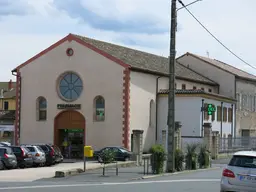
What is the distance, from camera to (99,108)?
45.8m

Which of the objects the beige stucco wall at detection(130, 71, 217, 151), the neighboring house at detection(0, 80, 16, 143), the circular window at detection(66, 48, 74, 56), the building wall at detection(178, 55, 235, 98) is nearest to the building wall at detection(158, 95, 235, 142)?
the beige stucco wall at detection(130, 71, 217, 151)

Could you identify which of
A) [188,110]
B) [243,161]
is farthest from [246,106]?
[243,161]

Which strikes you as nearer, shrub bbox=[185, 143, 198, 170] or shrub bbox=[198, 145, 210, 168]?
shrub bbox=[185, 143, 198, 170]

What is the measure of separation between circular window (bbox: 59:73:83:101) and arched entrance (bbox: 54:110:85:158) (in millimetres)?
1291

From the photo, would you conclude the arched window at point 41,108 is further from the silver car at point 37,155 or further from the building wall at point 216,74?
the building wall at point 216,74

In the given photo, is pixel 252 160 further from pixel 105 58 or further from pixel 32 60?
pixel 32 60

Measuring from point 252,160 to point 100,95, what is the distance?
30.8 m

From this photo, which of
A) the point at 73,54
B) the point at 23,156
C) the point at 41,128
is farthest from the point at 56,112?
the point at 23,156

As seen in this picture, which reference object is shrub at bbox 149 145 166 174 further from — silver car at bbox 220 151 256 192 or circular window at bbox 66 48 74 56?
circular window at bbox 66 48 74 56

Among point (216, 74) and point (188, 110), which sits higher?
point (216, 74)

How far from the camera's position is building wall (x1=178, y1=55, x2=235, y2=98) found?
60719mm

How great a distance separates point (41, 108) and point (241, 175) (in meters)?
34.8

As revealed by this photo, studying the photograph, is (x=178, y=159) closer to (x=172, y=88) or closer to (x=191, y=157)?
(x=191, y=157)

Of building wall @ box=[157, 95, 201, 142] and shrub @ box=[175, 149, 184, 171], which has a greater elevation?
building wall @ box=[157, 95, 201, 142]
